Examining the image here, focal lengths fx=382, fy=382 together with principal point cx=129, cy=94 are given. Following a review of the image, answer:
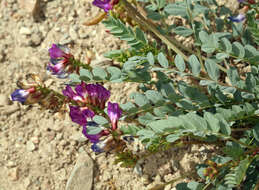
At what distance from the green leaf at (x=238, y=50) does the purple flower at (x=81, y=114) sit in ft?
2.46

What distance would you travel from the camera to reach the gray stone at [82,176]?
2.46 metres

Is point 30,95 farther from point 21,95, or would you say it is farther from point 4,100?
point 4,100

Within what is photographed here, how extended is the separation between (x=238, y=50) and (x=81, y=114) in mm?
829

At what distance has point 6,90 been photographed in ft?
9.12

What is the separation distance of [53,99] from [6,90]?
103 centimetres

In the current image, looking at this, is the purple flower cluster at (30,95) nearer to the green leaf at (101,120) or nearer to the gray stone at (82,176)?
the green leaf at (101,120)

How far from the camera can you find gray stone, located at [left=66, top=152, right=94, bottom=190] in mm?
2455

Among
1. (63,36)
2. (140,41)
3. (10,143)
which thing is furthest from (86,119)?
(63,36)

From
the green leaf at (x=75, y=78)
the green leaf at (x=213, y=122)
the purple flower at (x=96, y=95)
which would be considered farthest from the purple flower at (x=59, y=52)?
the green leaf at (x=213, y=122)

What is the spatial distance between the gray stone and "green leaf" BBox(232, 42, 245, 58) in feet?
3.96

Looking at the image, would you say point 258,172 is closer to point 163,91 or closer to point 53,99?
point 163,91

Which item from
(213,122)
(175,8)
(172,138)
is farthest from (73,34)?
(213,122)

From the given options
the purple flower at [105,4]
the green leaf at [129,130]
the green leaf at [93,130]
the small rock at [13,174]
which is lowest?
the small rock at [13,174]

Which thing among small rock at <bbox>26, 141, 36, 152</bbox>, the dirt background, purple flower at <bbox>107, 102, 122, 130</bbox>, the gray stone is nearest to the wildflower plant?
purple flower at <bbox>107, 102, 122, 130</bbox>
